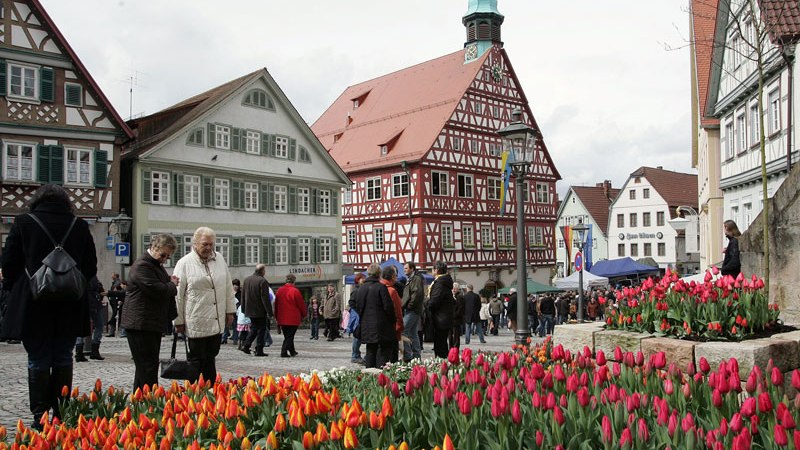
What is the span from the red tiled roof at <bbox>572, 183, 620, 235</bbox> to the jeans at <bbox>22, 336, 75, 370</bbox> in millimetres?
66125

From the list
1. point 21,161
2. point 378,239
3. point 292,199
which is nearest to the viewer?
point 21,161

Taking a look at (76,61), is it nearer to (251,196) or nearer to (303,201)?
(251,196)

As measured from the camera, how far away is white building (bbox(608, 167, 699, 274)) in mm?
62016

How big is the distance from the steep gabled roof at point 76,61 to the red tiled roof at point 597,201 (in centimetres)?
5010

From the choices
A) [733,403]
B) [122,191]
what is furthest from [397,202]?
[733,403]

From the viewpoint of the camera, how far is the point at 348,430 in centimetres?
305

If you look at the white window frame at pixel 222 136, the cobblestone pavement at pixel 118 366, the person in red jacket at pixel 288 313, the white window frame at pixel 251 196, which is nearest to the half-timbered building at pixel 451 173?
the white window frame at pixel 251 196

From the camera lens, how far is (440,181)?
42531 millimetres

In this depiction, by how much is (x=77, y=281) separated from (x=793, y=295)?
22.3 ft

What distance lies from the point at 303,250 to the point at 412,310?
955 inches

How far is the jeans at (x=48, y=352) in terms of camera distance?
18.1ft

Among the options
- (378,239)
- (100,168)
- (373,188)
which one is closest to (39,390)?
(100,168)

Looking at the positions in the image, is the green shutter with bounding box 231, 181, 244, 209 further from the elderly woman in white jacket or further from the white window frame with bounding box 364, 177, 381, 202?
the elderly woman in white jacket

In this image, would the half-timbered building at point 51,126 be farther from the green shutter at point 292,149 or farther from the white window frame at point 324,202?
the white window frame at point 324,202
